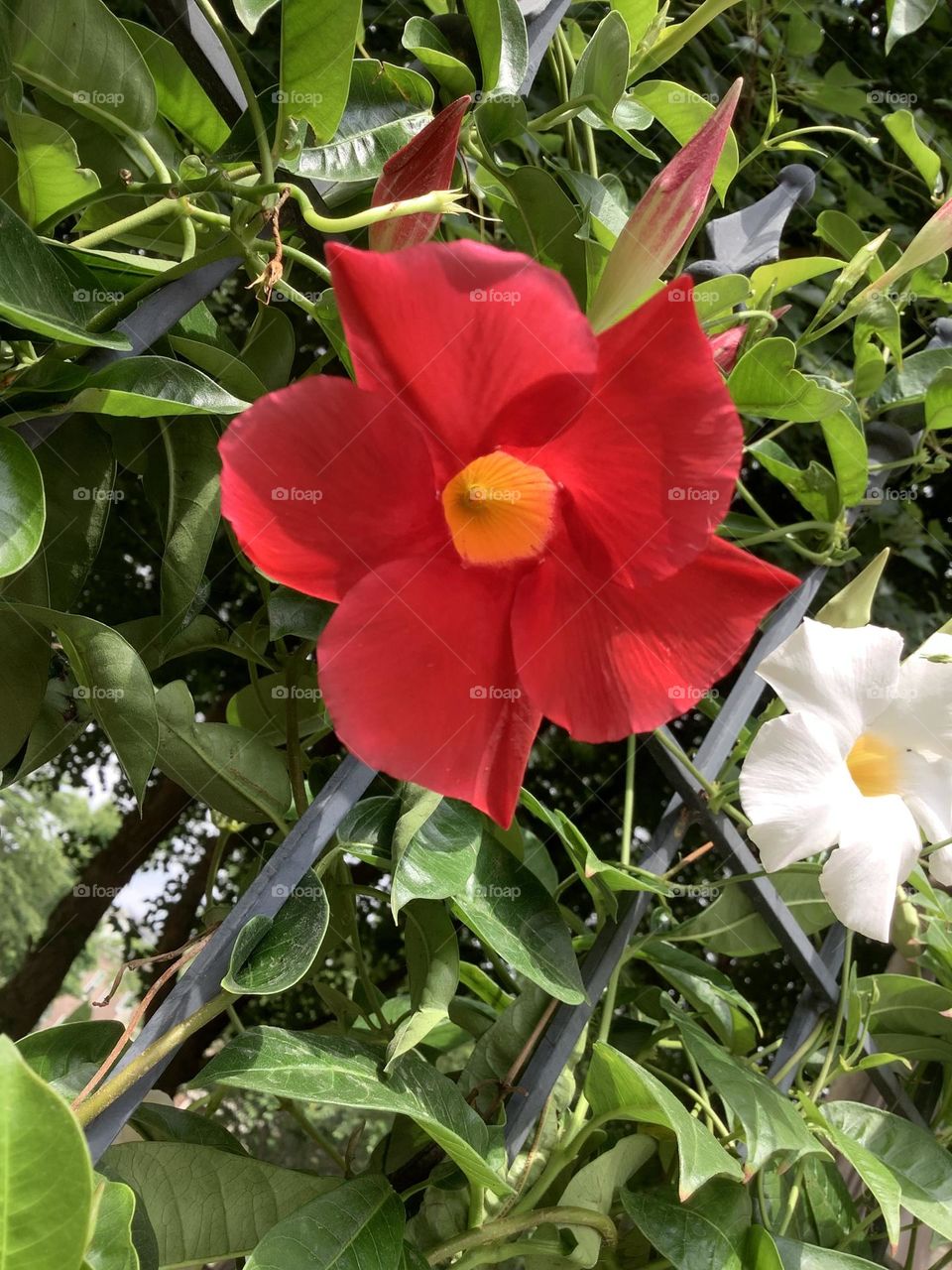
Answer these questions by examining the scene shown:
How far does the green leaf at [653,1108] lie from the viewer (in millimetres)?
538

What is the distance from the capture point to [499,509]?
0.44 m

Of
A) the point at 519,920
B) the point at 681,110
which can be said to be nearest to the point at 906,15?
the point at 681,110

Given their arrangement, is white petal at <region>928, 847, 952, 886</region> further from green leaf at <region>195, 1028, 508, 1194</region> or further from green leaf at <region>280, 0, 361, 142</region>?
green leaf at <region>280, 0, 361, 142</region>

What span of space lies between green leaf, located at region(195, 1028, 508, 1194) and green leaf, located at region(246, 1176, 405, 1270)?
5 cm

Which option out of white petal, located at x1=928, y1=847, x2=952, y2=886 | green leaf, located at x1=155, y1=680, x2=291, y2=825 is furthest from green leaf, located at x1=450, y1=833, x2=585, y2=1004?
white petal, located at x1=928, y1=847, x2=952, y2=886

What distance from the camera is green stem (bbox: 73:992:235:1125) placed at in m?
0.42

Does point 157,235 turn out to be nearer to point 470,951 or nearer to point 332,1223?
point 332,1223

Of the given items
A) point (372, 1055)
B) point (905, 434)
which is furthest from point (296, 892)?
point (905, 434)

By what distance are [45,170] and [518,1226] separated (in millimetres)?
624

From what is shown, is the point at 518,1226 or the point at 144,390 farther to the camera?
the point at 518,1226

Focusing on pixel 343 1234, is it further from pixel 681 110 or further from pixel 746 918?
pixel 681 110

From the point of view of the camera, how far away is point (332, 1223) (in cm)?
52

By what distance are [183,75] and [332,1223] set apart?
24.9 inches

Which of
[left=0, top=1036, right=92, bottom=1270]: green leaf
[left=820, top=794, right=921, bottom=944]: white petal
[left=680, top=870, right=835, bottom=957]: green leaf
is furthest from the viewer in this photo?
[left=680, top=870, right=835, bottom=957]: green leaf
